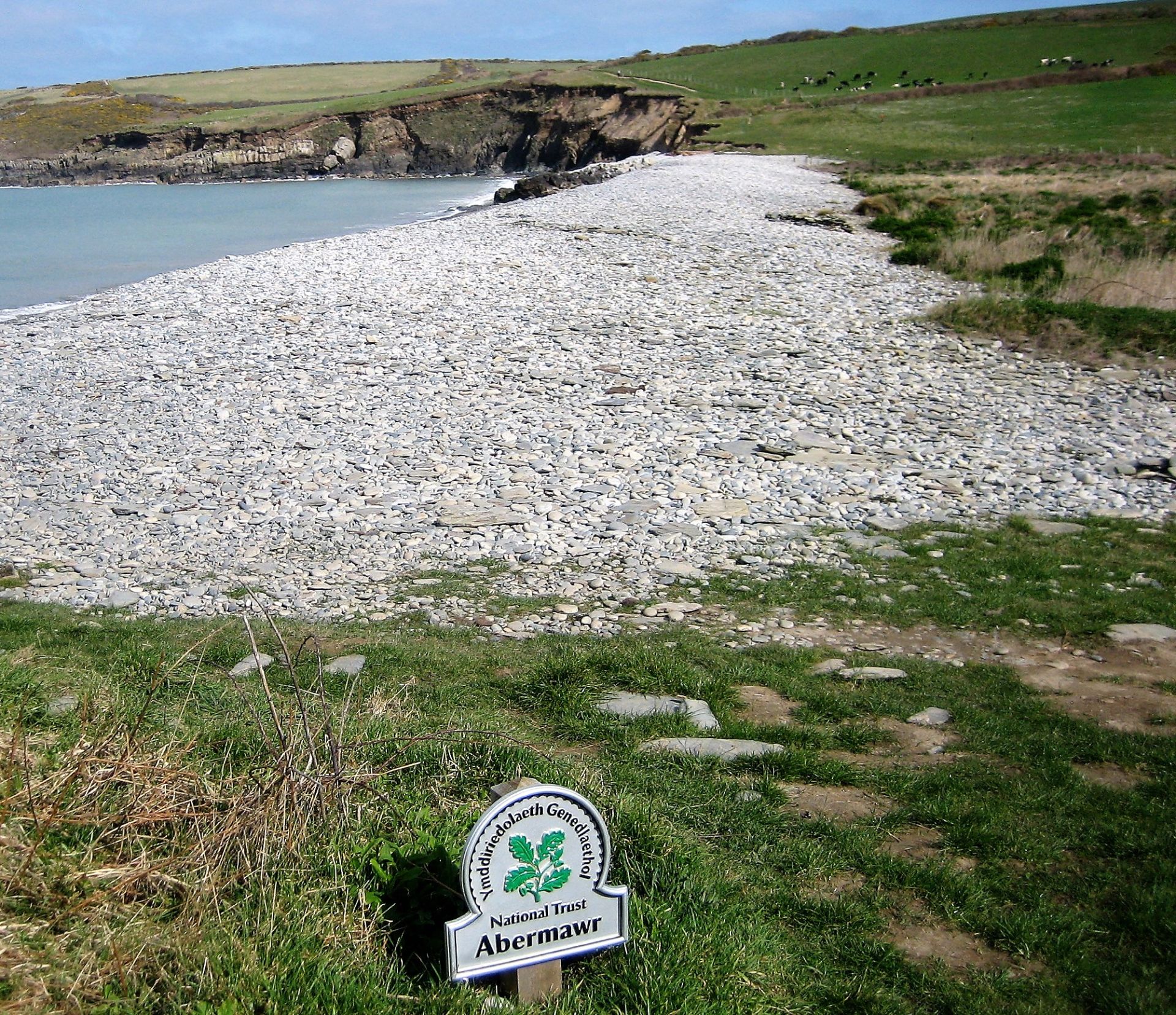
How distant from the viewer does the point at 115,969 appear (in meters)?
2.91

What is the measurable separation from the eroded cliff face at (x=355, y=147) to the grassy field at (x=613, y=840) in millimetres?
85868

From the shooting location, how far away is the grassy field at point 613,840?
3.12m

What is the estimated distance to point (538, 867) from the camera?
3031mm

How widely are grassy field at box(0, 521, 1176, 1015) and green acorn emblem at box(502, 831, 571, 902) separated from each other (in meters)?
0.37

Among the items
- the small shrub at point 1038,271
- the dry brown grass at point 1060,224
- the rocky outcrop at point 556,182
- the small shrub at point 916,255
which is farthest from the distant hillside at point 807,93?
the small shrub at point 1038,271

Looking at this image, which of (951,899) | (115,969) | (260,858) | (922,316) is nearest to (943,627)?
(951,899)

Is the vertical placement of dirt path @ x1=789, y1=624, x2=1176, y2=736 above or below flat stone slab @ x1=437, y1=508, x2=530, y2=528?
above

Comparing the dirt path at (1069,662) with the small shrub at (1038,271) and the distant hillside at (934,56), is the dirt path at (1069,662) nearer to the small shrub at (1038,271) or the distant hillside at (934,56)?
the small shrub at (1038,271)

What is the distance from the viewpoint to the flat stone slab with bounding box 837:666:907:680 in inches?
256

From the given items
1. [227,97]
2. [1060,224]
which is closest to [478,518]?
[1060,224]

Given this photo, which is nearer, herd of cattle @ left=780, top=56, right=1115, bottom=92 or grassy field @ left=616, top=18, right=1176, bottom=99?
herd of cattle @ left=780, top=56, right=1115, bottom=92

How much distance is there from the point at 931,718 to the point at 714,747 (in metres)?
1.43

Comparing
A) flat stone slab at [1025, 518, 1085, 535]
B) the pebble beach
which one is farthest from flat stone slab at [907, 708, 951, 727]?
flat stone slab at [1025, 518, 1085, 535]

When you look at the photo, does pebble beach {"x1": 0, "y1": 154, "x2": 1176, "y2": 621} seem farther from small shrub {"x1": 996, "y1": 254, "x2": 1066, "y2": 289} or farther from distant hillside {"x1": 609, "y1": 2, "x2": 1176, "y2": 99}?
distant hillside {"x1": 609, "y1": 2, "x2": 1176, "y2": 99}
